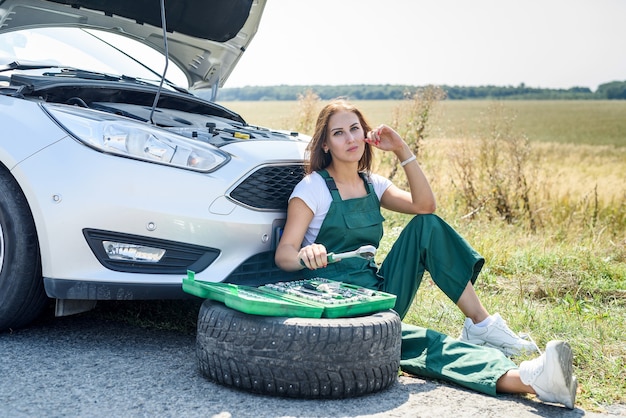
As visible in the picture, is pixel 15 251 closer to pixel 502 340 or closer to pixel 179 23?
pixel 179 23

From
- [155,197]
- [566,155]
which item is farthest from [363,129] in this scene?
[566,155]

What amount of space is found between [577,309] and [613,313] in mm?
227

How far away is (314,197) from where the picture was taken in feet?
12.5

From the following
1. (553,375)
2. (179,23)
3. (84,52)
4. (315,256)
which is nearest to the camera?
(553,375)

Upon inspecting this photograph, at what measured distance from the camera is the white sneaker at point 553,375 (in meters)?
2.92

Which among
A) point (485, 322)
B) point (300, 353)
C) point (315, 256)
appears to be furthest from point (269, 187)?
point (485, 322)

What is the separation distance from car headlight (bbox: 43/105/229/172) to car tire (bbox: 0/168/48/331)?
38 centimetres

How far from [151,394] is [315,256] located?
87 centimetres

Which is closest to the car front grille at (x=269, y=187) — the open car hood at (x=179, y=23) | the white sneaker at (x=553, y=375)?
the white sneaker at (x=553, y=375)

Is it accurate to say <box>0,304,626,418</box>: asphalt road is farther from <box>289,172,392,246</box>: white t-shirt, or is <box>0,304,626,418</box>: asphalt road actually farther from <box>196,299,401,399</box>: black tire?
<box>289,172,392,246</box>: white t-shirt

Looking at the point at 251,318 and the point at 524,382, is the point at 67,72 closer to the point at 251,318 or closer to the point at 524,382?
the point at 251,318

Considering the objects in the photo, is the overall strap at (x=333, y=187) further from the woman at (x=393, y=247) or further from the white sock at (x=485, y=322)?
the white sock at (x=485, y=322)

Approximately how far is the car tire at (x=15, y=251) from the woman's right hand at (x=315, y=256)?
120 centimetres

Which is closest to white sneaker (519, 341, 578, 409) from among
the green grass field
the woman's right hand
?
the green grass field
